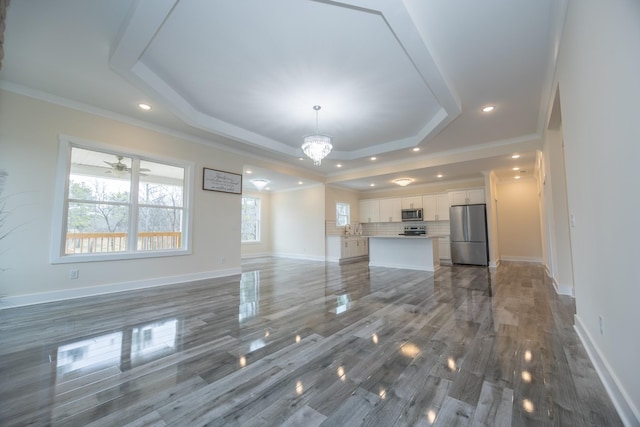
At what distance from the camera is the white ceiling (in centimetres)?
229

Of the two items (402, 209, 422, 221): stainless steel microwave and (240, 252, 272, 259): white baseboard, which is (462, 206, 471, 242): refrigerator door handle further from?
(240, 252, 272, 259): white baseboard

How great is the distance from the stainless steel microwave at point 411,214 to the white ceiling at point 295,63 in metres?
3.74

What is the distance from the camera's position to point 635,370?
124 centimetres

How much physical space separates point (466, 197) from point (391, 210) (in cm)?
246

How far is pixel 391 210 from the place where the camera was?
9.27 metres

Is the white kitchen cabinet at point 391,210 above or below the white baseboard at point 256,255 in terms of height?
above

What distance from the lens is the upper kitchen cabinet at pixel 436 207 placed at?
8.16 meters

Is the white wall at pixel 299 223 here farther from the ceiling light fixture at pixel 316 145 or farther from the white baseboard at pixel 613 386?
the white baseboard at pixel 613 386

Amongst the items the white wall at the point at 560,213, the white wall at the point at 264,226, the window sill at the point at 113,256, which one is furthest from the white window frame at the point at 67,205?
the white wall at the point at 560,213

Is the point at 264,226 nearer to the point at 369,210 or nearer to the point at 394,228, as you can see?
the point at 369,210

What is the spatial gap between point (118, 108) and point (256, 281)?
367cm

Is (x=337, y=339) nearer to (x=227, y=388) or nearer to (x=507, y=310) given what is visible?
(x=227, y=388)

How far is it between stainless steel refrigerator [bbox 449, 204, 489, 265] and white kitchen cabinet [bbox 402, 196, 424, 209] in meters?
1.17

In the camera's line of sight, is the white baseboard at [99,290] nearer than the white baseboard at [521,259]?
Yes
